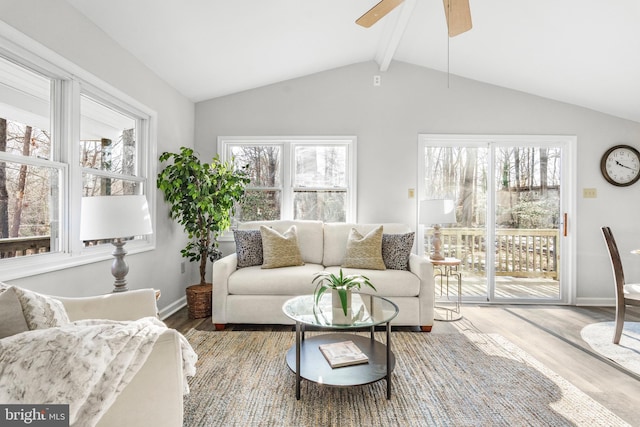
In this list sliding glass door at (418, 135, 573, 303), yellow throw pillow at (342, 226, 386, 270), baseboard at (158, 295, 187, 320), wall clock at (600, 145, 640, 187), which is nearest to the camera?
yellow throw pillow at (342, 226, 386, 270)

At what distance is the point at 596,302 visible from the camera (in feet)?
12.3

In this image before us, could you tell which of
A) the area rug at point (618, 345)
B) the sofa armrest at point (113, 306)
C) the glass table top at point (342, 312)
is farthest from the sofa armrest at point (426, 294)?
the sofa armrest at point (113, 306)

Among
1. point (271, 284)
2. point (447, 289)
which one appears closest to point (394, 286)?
point (271, 284)

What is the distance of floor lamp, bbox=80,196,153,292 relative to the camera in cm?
185

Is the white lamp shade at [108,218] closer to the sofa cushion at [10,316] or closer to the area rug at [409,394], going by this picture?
the sofa cushion at [10,316]

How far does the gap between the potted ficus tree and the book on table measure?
1832 mm

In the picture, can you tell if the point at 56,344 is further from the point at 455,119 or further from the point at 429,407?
the point at 455,119

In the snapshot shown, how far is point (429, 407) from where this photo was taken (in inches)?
70.2

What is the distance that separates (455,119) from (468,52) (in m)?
0.77

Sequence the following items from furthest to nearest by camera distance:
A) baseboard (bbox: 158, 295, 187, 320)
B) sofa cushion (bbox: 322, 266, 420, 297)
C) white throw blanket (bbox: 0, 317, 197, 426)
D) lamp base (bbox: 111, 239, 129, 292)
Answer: baseboard (bbox: 158, 295, 187, 320), sofa cushion (bbox: 322, 266, 420, 297), lamp base (bbox: 111, 239, 129, 292), white throw blanket (bbox: 0, 317, 197, 426)

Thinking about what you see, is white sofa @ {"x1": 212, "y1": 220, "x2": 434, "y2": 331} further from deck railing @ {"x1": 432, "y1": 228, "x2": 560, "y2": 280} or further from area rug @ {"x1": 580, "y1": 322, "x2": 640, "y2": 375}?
area rug @ {"x1": 580, "y1": 322, "x2": 640, "y2": 375}

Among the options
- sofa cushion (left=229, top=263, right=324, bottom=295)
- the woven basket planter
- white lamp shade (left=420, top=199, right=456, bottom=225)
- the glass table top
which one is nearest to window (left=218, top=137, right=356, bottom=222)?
white lamp shade (left=420, top=199, right=456, bottom=225)

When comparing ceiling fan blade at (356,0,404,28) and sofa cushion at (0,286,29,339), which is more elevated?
ceiling fan blade at (356,0,404,28)

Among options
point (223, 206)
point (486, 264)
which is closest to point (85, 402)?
point (223, 206)
